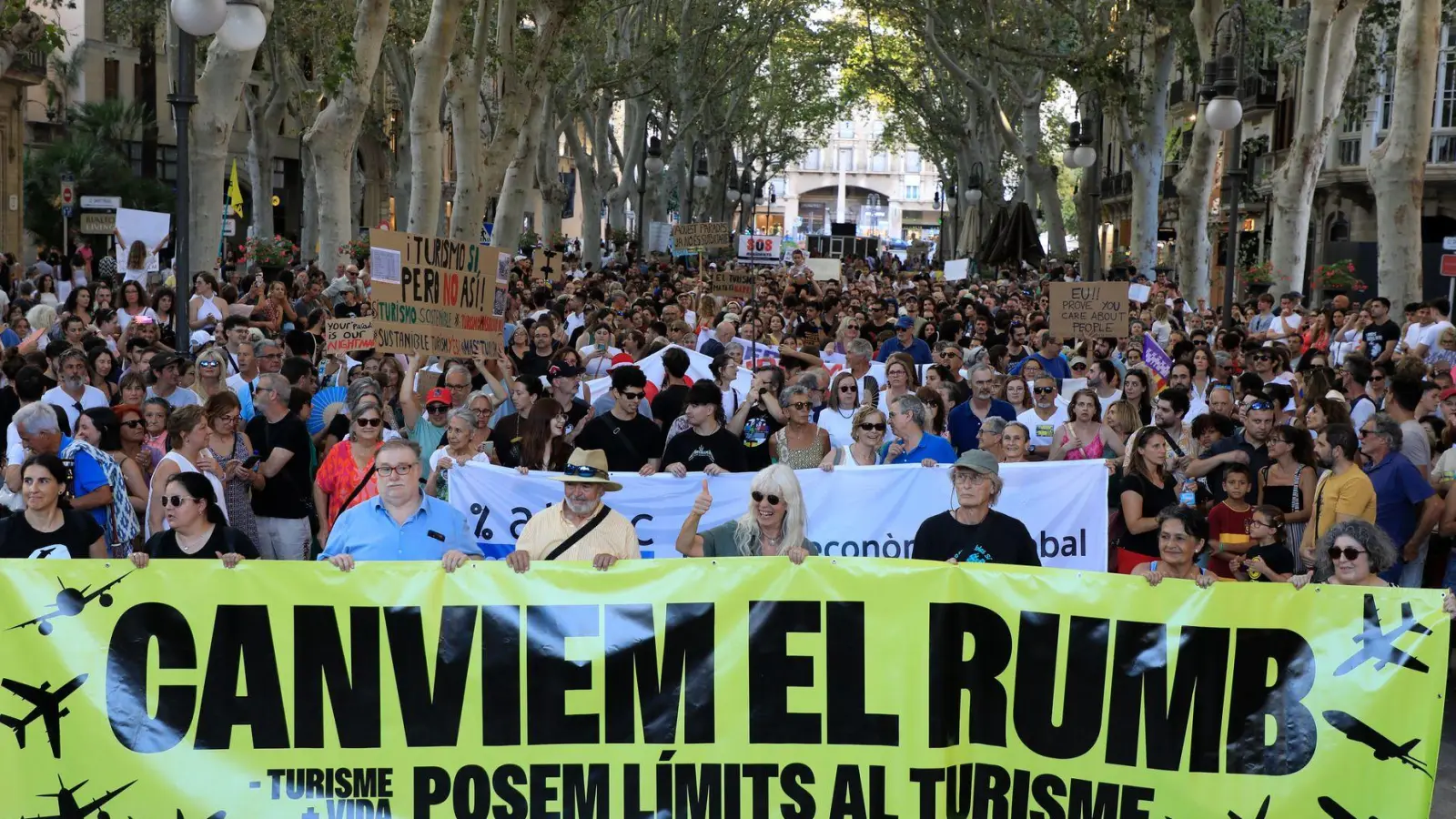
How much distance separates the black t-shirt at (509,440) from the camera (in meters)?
9.60

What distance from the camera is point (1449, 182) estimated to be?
4091 centimetres

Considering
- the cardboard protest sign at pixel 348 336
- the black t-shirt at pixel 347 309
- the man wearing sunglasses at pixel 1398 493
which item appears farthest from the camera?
the black t-shirt at pixel 347 309

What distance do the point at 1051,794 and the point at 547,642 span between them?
5.63 feet

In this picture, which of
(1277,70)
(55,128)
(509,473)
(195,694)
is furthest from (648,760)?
(55,128)

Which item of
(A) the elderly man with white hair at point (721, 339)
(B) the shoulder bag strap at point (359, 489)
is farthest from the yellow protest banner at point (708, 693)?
(A) the elderly man with white hair at point (721, 339)

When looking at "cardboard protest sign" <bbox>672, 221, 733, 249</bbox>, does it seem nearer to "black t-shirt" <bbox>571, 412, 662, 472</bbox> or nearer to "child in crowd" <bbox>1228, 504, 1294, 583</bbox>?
"black t-shirt" <bbox>571, 412, 662, 472</bbox>

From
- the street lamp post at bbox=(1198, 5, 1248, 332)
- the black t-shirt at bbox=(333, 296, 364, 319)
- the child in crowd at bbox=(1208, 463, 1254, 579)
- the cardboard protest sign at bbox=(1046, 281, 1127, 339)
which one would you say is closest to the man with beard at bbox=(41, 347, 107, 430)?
the child in crowd at bbox=(1208, 463, 1254, 579)

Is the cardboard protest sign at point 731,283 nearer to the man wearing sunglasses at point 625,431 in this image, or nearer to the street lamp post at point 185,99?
the street lamp post at point 185,99

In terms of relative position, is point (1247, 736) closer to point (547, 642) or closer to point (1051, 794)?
point (1051, 794)

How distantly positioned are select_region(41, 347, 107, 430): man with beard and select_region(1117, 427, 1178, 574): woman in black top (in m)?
5.70

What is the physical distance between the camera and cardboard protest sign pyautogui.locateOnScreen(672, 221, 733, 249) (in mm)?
22984

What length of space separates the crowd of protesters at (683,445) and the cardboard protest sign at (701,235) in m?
8.22

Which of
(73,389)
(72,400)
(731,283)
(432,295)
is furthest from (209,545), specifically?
(731,283)

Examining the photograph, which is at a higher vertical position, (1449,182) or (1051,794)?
(1449,182)
